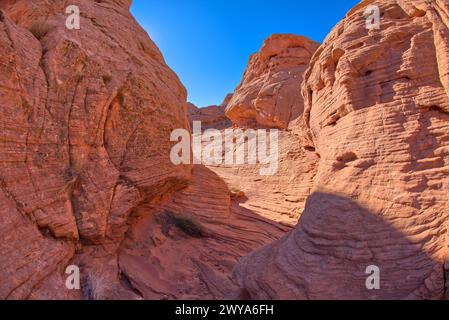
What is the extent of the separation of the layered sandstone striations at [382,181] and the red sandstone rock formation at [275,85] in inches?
360

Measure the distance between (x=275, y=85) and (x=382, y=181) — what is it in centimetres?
1280

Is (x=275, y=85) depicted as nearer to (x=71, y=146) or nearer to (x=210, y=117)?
(x=71, y=146)

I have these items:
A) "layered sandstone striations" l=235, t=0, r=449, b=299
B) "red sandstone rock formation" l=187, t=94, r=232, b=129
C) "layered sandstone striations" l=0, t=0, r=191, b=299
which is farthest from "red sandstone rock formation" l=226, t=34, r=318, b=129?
"red sandstone rock formation" l=187, t=94, r=232, b=129

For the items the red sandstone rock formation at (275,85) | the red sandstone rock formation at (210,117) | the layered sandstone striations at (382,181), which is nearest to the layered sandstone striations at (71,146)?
the layered sandstone striations at (382,181)

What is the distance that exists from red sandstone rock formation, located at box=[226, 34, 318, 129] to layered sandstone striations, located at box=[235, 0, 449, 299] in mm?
9132

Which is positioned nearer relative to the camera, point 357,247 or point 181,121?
point 357,247

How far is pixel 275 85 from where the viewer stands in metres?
16.2

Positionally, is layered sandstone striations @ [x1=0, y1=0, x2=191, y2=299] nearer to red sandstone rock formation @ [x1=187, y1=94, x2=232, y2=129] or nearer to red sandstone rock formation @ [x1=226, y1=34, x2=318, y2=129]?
red sandstone rock formation @ [x1=226, y1=34, x2=318, y2=129]

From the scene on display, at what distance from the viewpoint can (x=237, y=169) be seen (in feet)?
45.0

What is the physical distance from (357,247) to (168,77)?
7.29 metres

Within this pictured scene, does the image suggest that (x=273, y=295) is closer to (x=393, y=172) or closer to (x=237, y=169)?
(x=393, y=172)

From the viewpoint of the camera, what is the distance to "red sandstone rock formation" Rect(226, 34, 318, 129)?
50.2 feet

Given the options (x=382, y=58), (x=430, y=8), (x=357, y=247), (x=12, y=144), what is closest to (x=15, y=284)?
(x=12, y=144)
